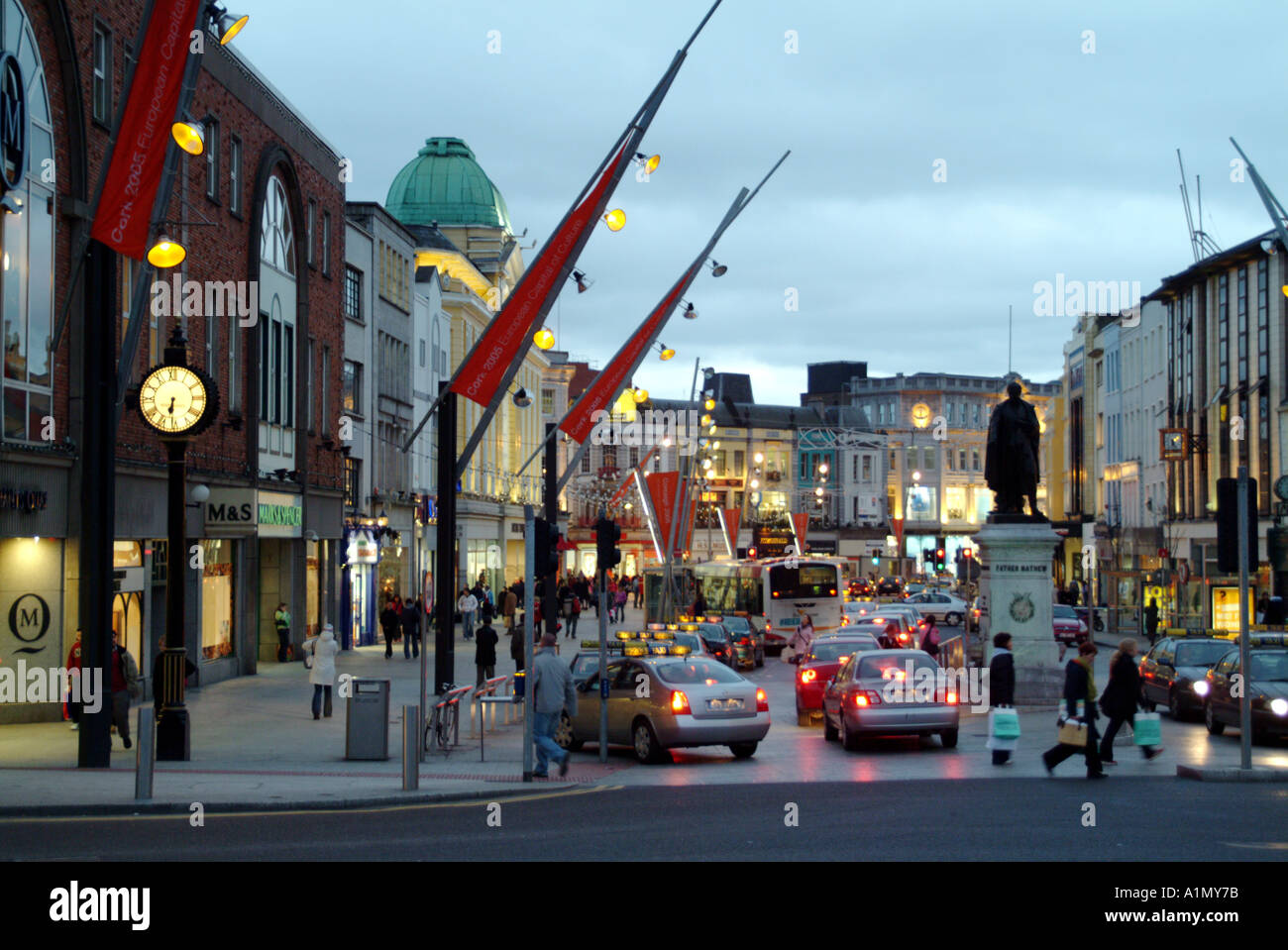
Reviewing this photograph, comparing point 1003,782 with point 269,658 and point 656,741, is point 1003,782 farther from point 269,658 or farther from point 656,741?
point 269,658

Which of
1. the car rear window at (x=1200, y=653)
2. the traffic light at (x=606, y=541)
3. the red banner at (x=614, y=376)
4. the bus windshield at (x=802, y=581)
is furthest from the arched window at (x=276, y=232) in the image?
the car rear window at (x=1200, y=653)

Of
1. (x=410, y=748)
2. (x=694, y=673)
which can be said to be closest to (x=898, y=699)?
(x=694, y=673)

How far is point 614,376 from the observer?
31.5 meters

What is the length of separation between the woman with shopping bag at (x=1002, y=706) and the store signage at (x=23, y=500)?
47.7ft

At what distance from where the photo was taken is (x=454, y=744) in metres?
24.3

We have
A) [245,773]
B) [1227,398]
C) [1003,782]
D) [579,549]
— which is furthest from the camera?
[579,549]

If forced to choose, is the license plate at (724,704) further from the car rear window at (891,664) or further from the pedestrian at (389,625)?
the pedestrian at (389,625)

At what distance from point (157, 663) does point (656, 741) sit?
280 inches

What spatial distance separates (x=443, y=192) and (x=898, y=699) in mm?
60116

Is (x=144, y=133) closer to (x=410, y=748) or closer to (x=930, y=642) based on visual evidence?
(x=410, y=748)

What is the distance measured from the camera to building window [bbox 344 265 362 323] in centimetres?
5217

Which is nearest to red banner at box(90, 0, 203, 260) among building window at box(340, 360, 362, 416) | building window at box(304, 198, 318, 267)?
building window at box(304, 198, 318, 267)

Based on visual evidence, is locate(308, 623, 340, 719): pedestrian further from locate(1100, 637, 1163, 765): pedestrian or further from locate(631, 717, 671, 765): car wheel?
locate(1100, 637, 1163, 765): pedestrian
